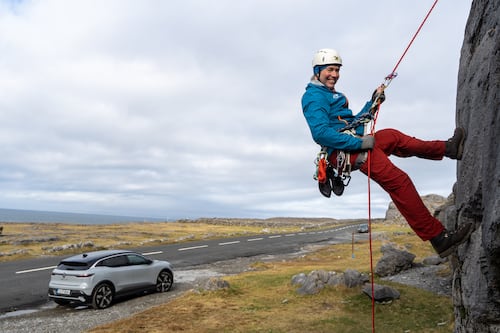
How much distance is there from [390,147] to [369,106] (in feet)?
2.91

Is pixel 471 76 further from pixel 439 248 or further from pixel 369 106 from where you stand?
pixel 439 248

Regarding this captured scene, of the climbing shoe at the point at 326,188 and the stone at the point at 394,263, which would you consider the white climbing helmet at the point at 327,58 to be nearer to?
the climbing shoe at the point at 326,188

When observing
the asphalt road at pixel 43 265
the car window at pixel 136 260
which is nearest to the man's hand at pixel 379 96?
the car window at pixel 136 260

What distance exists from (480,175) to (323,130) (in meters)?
2.16

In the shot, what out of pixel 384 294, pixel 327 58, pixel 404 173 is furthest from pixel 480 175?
pixel 384 294

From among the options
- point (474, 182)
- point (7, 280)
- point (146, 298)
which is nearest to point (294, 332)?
point (474, 182)

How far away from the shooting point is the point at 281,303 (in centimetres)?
1533

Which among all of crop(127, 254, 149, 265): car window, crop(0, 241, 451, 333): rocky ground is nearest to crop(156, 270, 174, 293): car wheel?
crop(0, 241, 451, 333): rocky ground

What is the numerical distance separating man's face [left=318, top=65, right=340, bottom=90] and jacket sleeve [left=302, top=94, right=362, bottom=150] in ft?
1.71

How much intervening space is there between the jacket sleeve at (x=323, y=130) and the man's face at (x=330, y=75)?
52 cm

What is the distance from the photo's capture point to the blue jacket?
5.91 metres

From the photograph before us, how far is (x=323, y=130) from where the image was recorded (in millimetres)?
5953

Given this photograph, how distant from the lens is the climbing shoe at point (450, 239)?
543 centimetres

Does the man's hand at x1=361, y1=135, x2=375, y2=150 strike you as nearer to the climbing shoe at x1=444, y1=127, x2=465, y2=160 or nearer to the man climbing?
the man climbing
